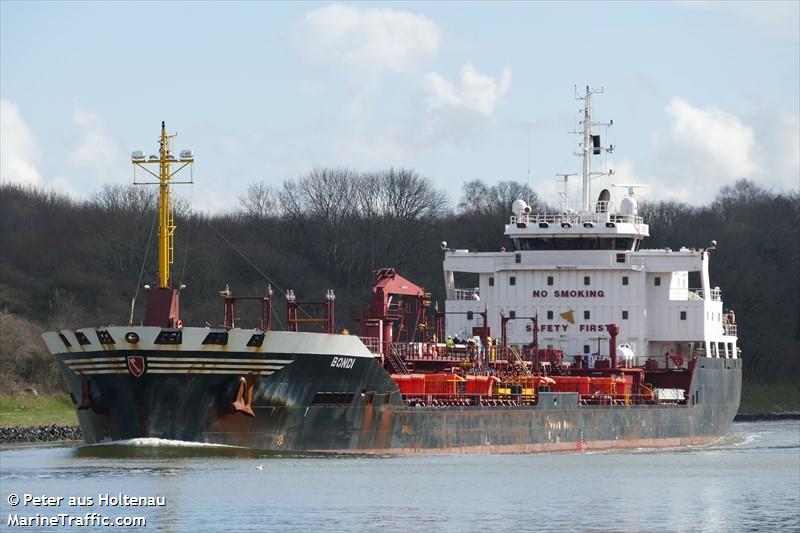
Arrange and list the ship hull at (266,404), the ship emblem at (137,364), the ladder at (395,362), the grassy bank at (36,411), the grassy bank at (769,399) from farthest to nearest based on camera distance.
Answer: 1. the grassy bank at (769,399)
2. the grassy bank at (36,411)
3. the ladder at (395,362)
4. the ship hull at (266,404)
5. the ship emblem at (137,364)

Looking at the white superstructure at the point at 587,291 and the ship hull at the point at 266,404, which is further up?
the white superstructure at the point at 587,291

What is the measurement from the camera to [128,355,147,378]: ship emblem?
154 ft

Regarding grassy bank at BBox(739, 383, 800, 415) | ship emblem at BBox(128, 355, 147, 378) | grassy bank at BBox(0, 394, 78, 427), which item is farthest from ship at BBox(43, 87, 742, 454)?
grassy bank at BBox(739, 383, 800, 415)

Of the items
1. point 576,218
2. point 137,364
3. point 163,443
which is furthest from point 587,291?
point 137,364

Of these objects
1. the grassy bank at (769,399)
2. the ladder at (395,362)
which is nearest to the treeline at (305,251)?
the grassy bank at (769,399)

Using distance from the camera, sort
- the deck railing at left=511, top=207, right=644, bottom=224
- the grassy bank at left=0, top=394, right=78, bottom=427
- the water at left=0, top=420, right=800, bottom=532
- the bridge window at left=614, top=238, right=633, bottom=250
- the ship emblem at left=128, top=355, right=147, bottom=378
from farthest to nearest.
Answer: the deck railing at left=511, top=207, right=644, bottom=224 < the bridge window at left=614, top=238, right=633, bottom=250 < the grassy bank at left=0, top=394, right=78, bottom=427 < the ship emblem at left=128, top=355, right=147, bottom=378 < the water at left=0, top=420, right=800, bottom=532

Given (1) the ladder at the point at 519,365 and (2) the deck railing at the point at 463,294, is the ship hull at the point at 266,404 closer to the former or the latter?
(1) the ladder at the point at 519,365

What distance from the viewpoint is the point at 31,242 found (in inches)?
3922

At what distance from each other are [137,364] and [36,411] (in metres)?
24.0

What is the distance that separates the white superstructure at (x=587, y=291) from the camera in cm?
6681

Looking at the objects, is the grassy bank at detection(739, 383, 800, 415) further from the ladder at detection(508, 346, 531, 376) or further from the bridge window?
the ladder at detection(508, 346, 531, 376)

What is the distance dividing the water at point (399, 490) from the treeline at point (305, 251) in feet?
126

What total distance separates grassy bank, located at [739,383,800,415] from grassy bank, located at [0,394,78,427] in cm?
4232

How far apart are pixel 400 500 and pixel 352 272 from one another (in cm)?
6637
